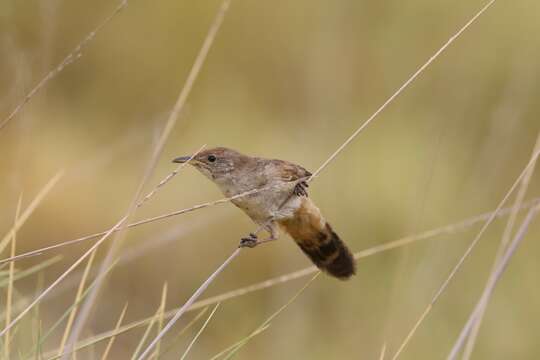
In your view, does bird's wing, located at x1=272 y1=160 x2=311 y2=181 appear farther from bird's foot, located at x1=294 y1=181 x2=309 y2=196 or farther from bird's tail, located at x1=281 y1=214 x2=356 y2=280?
bird's tail, located at x1=281 y1=214 x2=356 y2=280

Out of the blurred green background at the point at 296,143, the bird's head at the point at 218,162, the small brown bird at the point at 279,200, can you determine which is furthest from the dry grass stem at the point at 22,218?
the blurred green background at the point at 296,143

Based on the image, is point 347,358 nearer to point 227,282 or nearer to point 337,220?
point 337,220

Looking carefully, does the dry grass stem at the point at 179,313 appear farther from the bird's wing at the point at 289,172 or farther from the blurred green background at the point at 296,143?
the blurred green background at the point at 296,143

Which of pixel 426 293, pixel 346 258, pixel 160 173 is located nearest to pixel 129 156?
pixel 160 173

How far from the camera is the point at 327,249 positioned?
395 centimetres

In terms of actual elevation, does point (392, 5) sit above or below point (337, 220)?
above

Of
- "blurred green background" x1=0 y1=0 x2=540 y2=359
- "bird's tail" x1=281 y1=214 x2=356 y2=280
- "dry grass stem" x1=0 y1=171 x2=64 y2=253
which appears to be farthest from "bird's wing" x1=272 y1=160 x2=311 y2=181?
"blurred green background" x1=0 y1=0 x2=540 y2=359

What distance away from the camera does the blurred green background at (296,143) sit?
23.3ft

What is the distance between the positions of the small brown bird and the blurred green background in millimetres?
2194

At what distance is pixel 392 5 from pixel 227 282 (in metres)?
2.90

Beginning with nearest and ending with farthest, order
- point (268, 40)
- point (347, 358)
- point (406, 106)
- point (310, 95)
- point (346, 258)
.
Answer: point (346, 258), point (347, 358), point (310, 95), point (406, 106), point (268, 40)

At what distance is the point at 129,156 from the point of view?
891 centimetres

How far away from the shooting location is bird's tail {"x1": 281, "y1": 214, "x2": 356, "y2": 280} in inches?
154

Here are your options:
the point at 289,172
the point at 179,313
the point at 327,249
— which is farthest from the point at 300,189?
the point at 179,313
